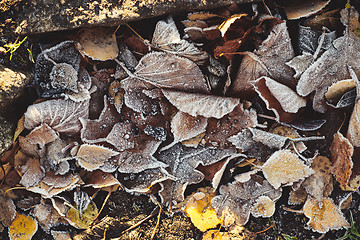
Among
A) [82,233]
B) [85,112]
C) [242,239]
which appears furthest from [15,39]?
[242,239]

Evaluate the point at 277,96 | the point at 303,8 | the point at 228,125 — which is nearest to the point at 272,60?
the point at 277,96

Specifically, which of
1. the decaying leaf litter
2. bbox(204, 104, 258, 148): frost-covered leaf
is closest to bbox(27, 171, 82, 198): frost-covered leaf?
the decaying leaf litter

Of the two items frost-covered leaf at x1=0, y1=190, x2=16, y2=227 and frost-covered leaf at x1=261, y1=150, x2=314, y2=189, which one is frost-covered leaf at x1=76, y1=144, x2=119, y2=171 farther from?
frost-covered leaf at x1=261, y1=150, x2=314, y2=189

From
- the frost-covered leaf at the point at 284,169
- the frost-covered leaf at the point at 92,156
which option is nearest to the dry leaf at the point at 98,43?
the frost-covered leaf at the point at 92,156

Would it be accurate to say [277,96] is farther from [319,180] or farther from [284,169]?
[319,180]

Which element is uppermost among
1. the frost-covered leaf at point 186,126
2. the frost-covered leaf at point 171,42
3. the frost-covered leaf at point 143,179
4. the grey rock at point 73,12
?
the grey rock at point 73,12

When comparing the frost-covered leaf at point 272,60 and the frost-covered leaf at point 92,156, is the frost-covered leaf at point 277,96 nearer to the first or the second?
the frost-covered leaf at point 272,60
